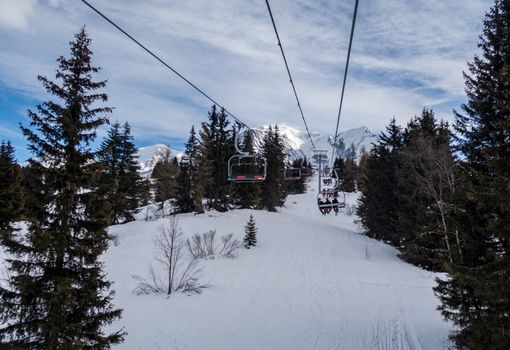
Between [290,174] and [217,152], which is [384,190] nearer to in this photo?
[290,174]

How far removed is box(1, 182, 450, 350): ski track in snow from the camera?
14.3 m

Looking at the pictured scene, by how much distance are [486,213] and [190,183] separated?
36.6 meters

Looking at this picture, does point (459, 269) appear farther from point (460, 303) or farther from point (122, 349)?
point (122, 349)

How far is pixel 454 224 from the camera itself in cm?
1000

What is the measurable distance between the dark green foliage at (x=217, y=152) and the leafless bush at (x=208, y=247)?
1241 centimetres

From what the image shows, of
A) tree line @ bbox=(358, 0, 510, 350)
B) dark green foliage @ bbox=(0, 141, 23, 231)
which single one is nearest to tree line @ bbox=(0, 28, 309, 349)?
tree line @ bbox=(358, 0, 510, 350)

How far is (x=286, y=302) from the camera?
19.4m

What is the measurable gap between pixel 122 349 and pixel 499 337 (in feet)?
42.3

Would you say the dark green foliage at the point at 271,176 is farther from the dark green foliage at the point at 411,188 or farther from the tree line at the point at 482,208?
the tree line at the point at 482,208

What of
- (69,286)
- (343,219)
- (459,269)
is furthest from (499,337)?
(343,219)

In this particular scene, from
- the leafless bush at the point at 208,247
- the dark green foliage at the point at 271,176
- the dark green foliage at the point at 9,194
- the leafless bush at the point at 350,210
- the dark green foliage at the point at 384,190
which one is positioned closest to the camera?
the dark green foliage at the point at 9,194

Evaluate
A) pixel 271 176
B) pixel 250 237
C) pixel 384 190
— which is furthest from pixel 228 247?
pixel 271 176

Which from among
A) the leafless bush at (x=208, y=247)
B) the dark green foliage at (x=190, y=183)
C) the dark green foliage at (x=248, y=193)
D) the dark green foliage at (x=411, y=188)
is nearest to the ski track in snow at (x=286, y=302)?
the leafless bush at (x=208, y=247)

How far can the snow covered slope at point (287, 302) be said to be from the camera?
14352mm
